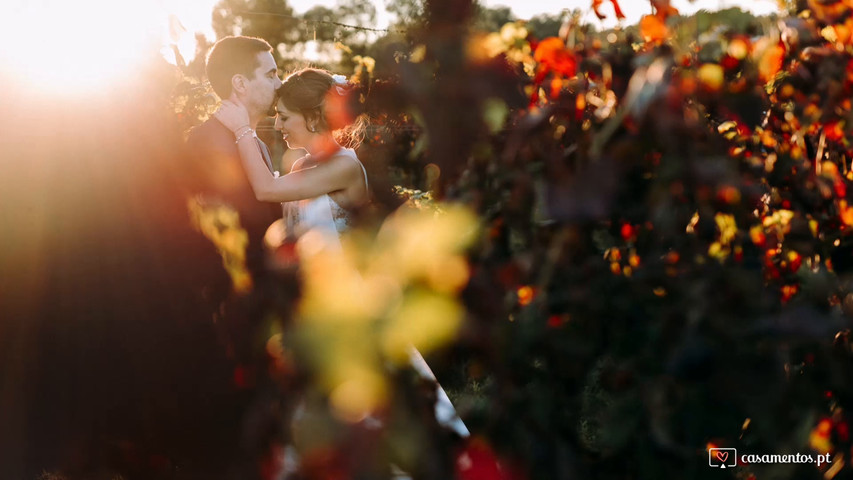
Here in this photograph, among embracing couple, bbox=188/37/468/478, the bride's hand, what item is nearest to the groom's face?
embracing couple, bbox=188/37/468/478

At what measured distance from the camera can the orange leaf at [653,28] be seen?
1.19 metres

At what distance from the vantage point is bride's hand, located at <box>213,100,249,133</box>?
369cm

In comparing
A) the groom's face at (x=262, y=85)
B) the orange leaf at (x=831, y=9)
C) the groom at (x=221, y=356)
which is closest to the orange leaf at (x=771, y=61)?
the orange leaf at (x=831, y=9)

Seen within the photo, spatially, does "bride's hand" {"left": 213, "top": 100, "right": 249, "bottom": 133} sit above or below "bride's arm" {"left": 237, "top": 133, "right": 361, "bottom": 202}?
above

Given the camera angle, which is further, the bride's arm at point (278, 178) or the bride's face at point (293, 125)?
the bride's face at point (293, 125)

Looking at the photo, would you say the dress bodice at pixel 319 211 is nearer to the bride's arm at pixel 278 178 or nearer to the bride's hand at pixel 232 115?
the bride's arm at pixel 278 178

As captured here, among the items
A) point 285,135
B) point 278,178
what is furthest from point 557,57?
point 285,135

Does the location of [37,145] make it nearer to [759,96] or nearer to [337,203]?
[759,96]

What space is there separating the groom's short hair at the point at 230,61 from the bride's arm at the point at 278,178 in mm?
155

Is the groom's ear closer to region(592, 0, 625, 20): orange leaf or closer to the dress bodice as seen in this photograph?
the dress bodice

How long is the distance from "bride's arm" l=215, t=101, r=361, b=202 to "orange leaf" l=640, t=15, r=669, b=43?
2442mm

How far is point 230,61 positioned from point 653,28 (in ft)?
10.5

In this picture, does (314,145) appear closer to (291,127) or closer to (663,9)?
(291,127)

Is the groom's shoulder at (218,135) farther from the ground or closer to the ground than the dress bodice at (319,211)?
farther from the ground
